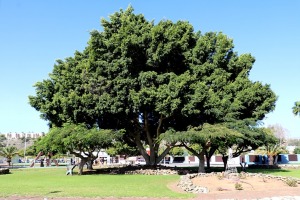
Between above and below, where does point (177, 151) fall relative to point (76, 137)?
below

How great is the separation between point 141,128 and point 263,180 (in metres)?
16.2

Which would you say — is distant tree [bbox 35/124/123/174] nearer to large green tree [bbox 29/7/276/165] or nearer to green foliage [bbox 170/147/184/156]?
large green tree [bbox 29/7/276/165]

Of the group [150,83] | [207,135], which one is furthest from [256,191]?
[150,83]

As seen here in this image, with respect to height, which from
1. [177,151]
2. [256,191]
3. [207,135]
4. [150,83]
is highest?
[150,83]

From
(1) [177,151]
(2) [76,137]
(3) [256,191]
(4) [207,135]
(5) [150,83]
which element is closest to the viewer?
(3) [256,191]

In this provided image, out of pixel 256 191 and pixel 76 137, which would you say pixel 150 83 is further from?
pixel 256 191

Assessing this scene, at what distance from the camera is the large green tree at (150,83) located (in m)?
32.2

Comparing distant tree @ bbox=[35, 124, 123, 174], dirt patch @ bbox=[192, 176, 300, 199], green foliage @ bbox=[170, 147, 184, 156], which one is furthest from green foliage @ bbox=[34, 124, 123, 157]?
green foliage @ bbox=[170, 147, 184, 156]

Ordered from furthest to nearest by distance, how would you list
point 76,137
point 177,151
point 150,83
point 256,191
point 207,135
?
1. point 177,151
2. point 150,83
3. point 76,137
4. point 207,135
5. point 256,191

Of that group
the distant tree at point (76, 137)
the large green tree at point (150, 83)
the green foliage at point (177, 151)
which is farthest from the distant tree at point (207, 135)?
the green foliage at point (177, 151)

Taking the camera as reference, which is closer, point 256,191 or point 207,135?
point 256,191

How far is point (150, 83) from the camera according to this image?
106ft

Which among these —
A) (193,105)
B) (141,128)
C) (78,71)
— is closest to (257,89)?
(193,105)

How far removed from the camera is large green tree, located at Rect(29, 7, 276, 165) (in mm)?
32156
